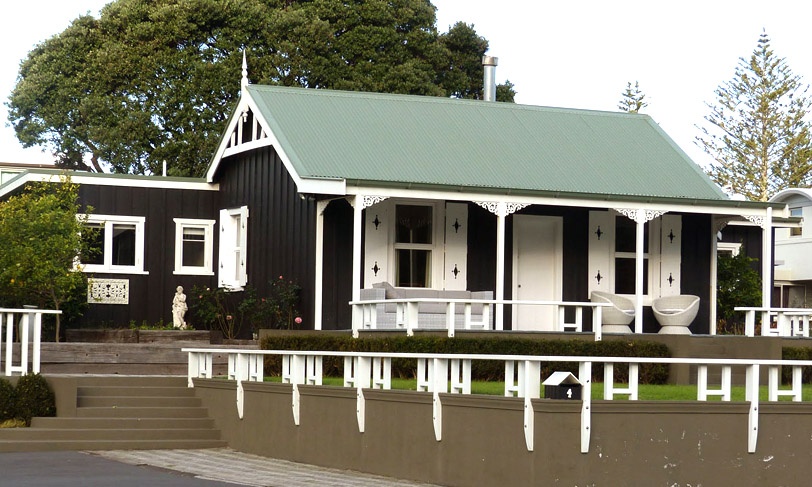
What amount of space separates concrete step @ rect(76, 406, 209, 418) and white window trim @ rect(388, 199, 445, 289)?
5.61m

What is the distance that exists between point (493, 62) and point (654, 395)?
608 inches

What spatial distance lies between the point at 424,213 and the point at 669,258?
5.09 m

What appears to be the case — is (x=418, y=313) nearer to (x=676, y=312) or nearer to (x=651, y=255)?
(x=676, y=312)

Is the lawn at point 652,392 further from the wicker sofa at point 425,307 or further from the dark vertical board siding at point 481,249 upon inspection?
the dark vertical board siding at point 481,249

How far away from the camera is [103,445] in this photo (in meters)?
16.0

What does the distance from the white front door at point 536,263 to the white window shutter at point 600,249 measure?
637 millimetres

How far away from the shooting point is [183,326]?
77.0 ft

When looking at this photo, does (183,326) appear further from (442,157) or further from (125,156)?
(125,156)

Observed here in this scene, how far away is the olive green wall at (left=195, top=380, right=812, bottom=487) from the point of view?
A: 36.7 feet

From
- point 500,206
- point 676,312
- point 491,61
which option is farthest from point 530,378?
point 491,61

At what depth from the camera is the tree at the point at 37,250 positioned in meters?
21.4

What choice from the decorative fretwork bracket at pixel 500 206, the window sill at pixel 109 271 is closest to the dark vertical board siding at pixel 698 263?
the decorative fretwork bracket at pixel 500 206

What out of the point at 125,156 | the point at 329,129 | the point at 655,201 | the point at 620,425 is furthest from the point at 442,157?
the point at 125,156

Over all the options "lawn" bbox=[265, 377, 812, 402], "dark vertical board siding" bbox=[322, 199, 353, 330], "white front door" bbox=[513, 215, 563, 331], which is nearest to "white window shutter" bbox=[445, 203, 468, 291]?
"white front door" bbox=[513, 215, 563, 331]
